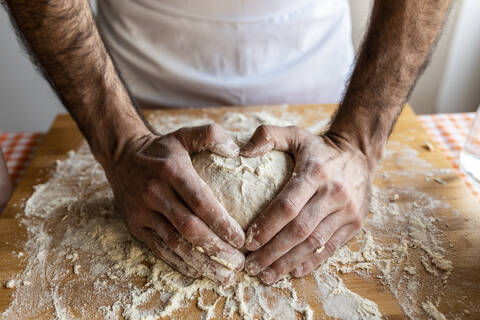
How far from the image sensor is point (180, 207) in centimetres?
95

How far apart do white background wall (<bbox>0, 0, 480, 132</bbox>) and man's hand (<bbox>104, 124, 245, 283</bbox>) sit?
176cm

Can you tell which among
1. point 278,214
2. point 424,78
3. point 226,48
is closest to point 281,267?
point 278,214

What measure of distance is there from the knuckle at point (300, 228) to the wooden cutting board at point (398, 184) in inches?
4.9

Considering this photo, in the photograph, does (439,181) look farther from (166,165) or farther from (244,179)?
(166,165)

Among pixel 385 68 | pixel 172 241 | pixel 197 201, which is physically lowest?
pixel 172 241

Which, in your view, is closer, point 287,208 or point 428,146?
point 287,208

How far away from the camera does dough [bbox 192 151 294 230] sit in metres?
0.99

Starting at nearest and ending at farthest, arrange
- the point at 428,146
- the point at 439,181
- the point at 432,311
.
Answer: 1. the point at 432,311
2. the point at 439,181
3. the point at 428,146

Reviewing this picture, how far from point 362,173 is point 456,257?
1.03 ft

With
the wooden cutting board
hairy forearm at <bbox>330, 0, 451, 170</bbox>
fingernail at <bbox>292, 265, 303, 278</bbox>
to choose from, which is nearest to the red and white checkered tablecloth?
the wooden cutting board

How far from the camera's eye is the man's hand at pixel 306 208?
94 cm

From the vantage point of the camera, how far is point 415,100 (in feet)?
9.09

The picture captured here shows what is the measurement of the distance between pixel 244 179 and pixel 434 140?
0.92m

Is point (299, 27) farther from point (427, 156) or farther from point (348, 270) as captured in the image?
point (348, 270)
